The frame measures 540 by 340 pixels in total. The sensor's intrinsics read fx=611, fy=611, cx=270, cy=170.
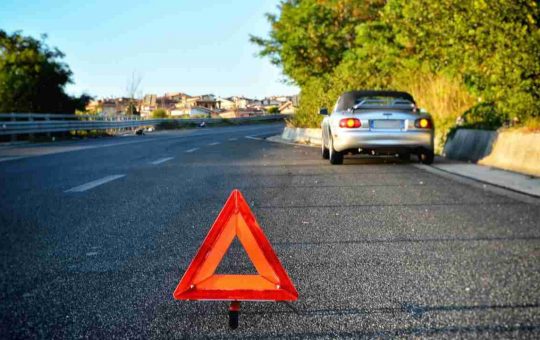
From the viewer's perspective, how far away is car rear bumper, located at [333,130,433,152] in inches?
453

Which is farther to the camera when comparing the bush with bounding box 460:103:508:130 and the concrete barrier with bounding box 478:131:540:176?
the bush with bounding box 460:103:508:130

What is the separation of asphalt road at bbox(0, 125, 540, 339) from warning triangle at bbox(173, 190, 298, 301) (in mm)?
156

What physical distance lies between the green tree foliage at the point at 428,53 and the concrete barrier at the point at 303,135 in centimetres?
75

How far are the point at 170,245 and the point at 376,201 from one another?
303 centimetres

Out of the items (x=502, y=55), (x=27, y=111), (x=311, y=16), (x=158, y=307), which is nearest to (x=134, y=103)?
(x=27, y=111)

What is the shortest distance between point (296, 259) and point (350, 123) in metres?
7.76

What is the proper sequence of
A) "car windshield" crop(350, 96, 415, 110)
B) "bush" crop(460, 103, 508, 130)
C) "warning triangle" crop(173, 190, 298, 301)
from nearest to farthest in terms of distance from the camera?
"warning triangle" crop(173, 190, 298, 301) → "car windshield" crop(350, 96, 415, 110) → "bush" crop(460, 103, 508, 130)

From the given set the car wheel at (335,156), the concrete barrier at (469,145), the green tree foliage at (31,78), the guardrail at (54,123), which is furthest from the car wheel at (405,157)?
the green tree foliage at (31,78)

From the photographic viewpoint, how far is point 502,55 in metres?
10.1

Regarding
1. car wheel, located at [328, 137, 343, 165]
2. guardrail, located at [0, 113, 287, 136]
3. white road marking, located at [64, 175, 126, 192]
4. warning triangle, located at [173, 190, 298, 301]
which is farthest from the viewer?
guardrail, located at [0, 113, 287, 136]

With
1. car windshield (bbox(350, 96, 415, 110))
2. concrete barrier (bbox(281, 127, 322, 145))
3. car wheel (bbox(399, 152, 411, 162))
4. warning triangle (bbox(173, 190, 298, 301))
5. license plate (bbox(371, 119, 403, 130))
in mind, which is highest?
car windshield (bbox(350, 96, 415, 110))

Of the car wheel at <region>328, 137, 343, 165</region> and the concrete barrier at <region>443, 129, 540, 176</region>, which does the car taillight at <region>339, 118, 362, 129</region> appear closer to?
the car wheel at <region>328, 137, 343, 165</region>

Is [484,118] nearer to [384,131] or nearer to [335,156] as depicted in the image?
[384,131]

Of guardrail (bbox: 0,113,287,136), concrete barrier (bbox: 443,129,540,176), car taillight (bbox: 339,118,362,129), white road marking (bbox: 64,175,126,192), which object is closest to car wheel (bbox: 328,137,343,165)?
car taillight (bbox: 339,118,362,129)
